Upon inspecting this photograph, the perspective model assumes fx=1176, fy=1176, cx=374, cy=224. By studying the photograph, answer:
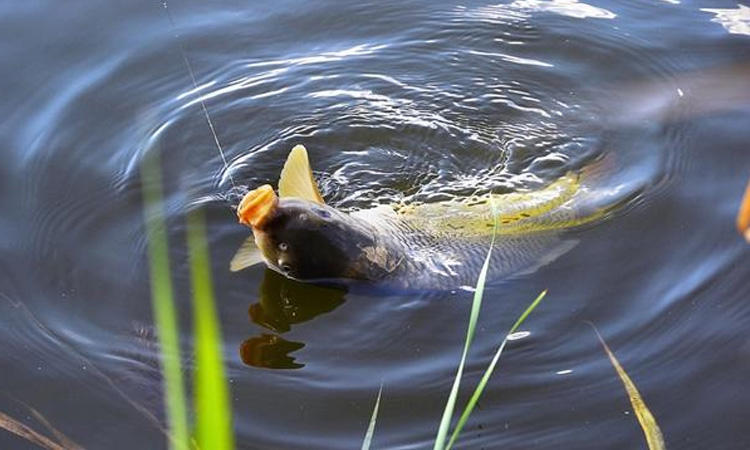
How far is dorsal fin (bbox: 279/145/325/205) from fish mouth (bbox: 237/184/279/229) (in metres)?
0.28

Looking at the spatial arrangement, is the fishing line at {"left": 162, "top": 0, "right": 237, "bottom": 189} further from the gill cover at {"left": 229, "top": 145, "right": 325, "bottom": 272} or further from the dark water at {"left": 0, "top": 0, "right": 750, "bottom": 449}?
the gill cover at {"left": 229, "top": 145, "right": 325, "bottom": 272}

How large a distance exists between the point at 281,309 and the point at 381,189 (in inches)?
29.4

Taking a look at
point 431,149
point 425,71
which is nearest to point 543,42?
point 425,71

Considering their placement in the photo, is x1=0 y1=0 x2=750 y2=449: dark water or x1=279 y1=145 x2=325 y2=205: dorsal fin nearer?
x1=0 y1=0 x2=750 y2=449: dark water

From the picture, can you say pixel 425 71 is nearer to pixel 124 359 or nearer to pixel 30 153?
pixel 30 153

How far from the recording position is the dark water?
135 inches

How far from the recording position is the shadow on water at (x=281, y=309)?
12.2 feet

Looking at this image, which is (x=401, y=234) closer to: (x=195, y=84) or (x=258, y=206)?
(x=258, y=206)

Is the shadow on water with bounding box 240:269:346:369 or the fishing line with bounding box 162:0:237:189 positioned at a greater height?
the fishing line with bounding box 162:0:237:189

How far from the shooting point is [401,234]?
13.2 ft

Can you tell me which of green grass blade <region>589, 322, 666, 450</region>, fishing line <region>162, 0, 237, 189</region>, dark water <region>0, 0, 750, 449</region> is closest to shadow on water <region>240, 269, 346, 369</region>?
dark water <region>0, 0, 750, 449</region>

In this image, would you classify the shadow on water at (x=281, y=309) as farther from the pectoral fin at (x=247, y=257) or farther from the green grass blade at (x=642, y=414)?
the green grass blade at (x=642, y=414)

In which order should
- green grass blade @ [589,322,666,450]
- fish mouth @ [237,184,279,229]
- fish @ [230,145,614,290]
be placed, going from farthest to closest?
1. fish @ [230,145,614,290]
2. fish mouth @ [237,184,279,229]
3. green grass blade @ [589,322,666,450]

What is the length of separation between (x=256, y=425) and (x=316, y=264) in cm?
67
